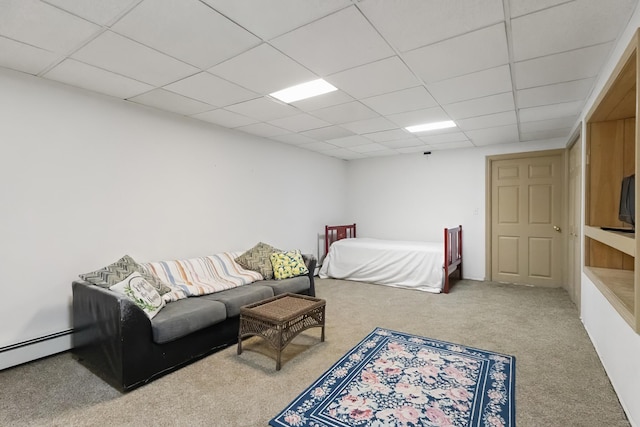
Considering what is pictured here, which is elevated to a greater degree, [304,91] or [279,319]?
[304,91]

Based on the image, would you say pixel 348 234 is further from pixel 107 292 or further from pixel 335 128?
pixel 107 292

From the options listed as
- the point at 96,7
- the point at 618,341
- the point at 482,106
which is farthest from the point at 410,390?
the point at 96,7

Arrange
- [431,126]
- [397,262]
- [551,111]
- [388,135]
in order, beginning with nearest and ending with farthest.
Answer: [551,111] < [431,126] < [388,135] < [397,262]

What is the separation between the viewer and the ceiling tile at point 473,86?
2592 millimetres

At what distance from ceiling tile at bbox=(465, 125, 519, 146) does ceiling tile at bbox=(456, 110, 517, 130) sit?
0.22 meters

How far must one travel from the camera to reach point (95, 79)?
8.72 feet

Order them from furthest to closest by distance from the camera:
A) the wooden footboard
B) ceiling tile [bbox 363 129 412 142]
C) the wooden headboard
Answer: the wooden headboard → the wooden footboard → ceiling tile [bbox 363 129 412 142]

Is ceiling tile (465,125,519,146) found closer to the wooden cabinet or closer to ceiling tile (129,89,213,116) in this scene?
the wooden cabinet

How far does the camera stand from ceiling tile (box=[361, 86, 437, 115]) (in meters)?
3.01

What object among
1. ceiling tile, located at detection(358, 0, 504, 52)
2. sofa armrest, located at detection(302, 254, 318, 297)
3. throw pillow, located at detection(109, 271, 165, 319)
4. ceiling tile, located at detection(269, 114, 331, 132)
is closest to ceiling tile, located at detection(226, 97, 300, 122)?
ceiling tile, located at detection(269, 114, 331, 132)

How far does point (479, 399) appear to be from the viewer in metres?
2.05

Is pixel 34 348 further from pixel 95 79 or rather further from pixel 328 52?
pixel 328 52

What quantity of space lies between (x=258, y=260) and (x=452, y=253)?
3069 mm

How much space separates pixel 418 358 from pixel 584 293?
80.8 inches
